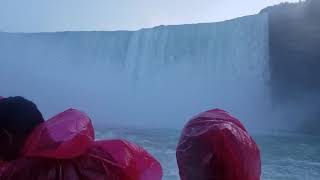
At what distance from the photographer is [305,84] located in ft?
66.1

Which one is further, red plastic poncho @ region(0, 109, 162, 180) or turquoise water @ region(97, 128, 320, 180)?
turquoise water @ region(97, 128, 320, 180)

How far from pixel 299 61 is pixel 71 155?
778 inches

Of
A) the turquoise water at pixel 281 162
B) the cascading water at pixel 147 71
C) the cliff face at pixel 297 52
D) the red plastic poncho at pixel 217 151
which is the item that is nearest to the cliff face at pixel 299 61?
the cliff face at pixel 297 52

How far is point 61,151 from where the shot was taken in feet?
4.29

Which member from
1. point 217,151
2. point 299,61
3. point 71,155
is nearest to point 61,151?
point 71,155

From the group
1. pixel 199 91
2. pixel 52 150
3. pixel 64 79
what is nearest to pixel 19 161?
pixel 52 150

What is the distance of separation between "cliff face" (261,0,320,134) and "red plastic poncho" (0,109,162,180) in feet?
61.7

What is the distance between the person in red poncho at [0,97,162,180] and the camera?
1341 mm

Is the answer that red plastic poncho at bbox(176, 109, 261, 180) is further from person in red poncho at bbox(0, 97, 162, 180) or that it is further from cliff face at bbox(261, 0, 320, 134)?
cliff face at bbox(261, 0, 320, 134)

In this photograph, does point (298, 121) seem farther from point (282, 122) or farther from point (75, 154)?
point (75, 154)

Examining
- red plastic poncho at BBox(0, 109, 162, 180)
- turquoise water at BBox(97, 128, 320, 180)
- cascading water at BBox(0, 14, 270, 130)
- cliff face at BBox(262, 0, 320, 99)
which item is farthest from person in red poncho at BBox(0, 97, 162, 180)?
cliff face at BBox(262, 0, 320, 99)

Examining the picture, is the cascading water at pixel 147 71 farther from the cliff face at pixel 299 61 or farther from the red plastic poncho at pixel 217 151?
the red plastic poncho at pixel 217 151

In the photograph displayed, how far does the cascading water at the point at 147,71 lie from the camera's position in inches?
879

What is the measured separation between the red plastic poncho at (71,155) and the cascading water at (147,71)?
18.7 metres
